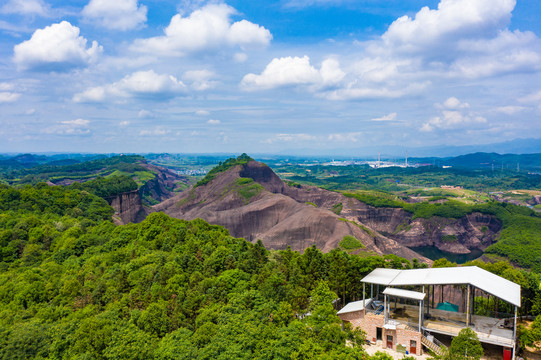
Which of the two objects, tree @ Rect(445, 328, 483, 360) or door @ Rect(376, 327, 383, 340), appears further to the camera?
door @ Rect(376, 327, 383, 340)

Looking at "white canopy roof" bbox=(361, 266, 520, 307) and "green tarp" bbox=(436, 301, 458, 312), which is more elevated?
"white canopy roof" bbox=(361, 266, 520, 307)

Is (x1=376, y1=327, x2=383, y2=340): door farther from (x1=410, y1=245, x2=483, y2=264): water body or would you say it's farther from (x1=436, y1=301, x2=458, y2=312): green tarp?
(x1=410, y1=245, x2=483, y2=264): water body

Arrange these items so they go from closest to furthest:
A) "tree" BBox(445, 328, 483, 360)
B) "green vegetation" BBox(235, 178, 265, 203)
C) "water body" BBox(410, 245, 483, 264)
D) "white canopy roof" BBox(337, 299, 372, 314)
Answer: "tree" BBox(445, 328, 483, 360)
"white canopy roof" BBox(337, 299, 372, 314)
"water body" BBox(410, 245, 483, 264)
"green vegetation" BBox(235, 178, 265, 203)

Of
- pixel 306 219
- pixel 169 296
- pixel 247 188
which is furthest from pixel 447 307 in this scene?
pixel 247 188

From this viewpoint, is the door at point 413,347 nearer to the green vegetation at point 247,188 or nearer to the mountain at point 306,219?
the mountain at point 306,219

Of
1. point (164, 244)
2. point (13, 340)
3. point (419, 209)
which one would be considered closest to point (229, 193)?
point (419, 209)

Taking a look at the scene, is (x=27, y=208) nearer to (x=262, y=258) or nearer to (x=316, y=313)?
(x=262, y=258)

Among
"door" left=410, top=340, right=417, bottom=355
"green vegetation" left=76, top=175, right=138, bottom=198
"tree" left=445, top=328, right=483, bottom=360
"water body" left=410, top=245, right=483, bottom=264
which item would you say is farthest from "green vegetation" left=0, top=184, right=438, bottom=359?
"water body" left=410, top=245, right=483, bottom=264

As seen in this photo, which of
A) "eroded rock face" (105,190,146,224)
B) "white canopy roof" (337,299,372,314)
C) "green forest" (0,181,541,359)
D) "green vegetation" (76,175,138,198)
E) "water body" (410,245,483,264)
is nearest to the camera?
"green forest" (0,181,541,359)
